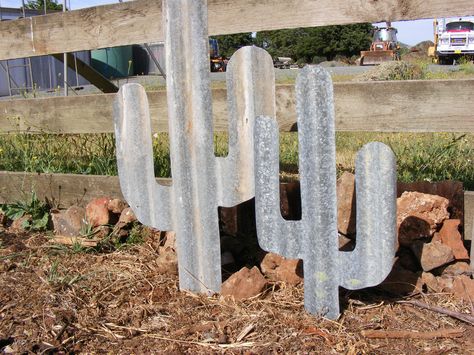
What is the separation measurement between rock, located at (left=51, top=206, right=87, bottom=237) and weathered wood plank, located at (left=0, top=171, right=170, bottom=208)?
147 mm

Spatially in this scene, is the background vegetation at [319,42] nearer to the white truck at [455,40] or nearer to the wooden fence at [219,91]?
the white truck at [455,40]

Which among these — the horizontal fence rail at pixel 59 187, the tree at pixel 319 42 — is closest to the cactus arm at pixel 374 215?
the horizontal fence rail at pixel 59 187

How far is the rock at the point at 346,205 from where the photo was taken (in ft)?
8.01

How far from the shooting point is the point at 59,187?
345 cm

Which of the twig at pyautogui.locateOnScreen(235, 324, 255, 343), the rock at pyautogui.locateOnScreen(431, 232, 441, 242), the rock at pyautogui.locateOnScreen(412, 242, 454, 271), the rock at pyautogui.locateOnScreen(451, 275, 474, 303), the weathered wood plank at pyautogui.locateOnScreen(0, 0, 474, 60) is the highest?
the weathered wood plank at pyautogui.locateOnScreen(0, 0, 474, 60)

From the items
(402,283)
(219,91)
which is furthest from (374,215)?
(219,91)

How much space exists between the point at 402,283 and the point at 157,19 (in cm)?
196

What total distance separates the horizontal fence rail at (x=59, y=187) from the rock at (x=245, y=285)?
3.71ft

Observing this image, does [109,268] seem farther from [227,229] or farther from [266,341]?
[266,341]

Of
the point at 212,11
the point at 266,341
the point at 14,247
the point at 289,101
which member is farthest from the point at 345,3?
the point at 14,247

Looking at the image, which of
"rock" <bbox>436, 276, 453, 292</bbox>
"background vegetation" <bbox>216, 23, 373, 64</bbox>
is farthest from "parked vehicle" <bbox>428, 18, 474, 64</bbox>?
"rock" <bbox>436, 276, 453, 292</bbox>

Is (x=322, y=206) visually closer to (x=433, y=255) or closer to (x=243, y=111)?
(x=243, y=111)

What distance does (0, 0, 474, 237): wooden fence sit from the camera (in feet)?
8.28

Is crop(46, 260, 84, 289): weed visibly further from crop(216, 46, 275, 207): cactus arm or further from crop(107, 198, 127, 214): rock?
crop(216, 46, 275, 207): cactus arm
